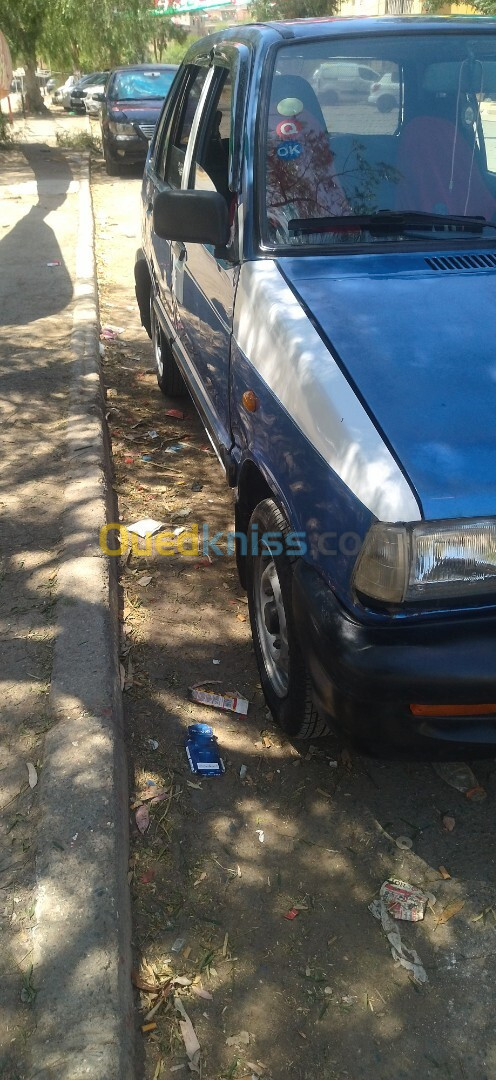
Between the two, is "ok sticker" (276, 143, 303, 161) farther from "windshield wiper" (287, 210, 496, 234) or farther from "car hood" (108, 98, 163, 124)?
"car hood" (108, 98, 163, 124)

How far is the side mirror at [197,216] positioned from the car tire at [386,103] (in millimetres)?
793

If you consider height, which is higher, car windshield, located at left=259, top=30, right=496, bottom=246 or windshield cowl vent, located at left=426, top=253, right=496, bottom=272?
car windshield, located at left=259, top=30, right=496, bottom=246

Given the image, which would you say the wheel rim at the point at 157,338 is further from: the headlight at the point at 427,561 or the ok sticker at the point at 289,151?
the headlight at the point at 427,561

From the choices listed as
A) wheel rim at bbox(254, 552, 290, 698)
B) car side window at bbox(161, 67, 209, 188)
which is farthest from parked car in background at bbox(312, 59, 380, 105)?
wheel rim at bbox(254, 552, 290, 698)

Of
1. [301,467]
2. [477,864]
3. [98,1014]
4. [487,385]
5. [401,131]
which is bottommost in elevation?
[477,864]

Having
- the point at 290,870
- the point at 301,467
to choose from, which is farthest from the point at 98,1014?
the point at 301,467

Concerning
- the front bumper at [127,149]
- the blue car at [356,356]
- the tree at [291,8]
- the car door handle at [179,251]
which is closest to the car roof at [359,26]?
the blue car at [356,356]

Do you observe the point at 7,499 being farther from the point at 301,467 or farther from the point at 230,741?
the point at 301,467

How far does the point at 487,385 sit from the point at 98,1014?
1916mm

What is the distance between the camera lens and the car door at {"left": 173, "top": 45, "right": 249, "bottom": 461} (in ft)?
11.2

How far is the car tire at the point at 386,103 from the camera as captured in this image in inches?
139

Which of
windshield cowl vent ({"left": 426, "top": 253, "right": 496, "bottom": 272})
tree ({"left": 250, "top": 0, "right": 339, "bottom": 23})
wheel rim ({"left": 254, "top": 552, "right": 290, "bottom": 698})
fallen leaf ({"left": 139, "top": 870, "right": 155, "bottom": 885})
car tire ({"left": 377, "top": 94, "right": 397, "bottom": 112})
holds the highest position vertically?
tree ({"left": 250, "top": 0, "right": 339, "bottom": 23})

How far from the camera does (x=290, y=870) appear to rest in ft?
9.01

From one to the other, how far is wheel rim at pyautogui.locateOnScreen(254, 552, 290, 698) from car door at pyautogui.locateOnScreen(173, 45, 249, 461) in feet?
2.04
